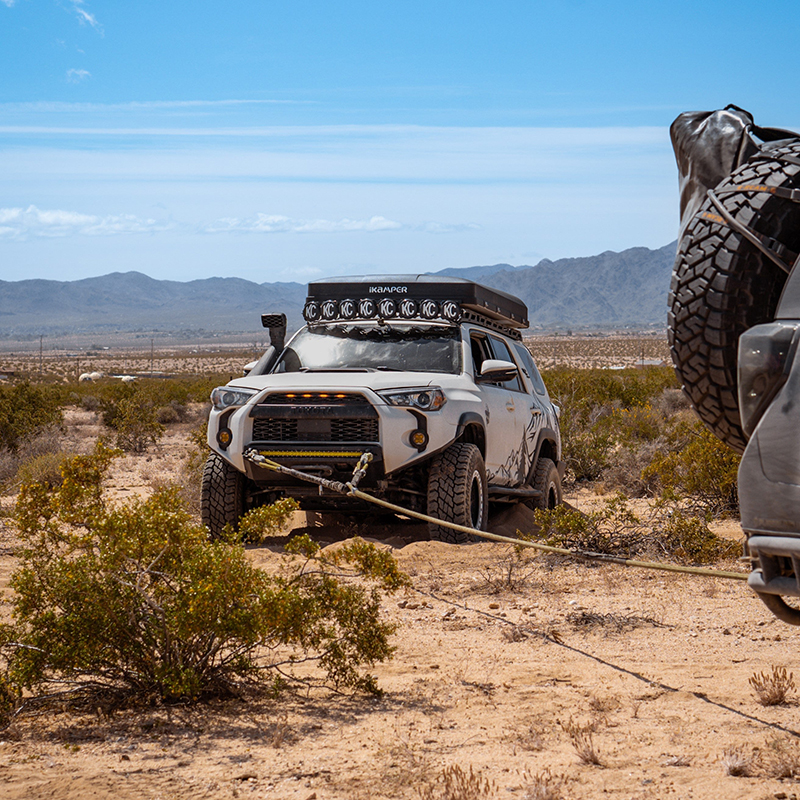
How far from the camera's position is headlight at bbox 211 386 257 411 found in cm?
870

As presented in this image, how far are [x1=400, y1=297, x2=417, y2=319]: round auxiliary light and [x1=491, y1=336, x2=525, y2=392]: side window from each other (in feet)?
3.63

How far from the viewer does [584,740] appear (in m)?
4.18

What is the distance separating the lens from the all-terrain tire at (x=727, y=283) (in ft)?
12.6

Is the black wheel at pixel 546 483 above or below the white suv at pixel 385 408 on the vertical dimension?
below

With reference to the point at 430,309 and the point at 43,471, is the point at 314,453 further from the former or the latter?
the point at 43,471

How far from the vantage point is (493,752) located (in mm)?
4219

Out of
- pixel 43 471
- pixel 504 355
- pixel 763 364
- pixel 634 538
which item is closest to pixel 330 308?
pixel 504 355

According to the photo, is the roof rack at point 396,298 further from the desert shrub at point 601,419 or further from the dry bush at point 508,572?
the desert shrub at point 601,419

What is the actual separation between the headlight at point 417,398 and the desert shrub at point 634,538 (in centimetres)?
125

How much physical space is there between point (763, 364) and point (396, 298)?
6.60m

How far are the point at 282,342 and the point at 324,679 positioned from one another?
17.6 ft

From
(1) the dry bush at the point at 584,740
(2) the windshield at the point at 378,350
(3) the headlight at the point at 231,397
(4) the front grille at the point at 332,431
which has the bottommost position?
(1) the dry bush at the point at 584,740

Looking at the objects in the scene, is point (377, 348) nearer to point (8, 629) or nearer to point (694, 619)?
point (694, 619)

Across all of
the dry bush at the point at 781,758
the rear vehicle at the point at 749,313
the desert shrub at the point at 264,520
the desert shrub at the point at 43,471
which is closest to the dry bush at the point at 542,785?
the dry bush at the point at 781,758
